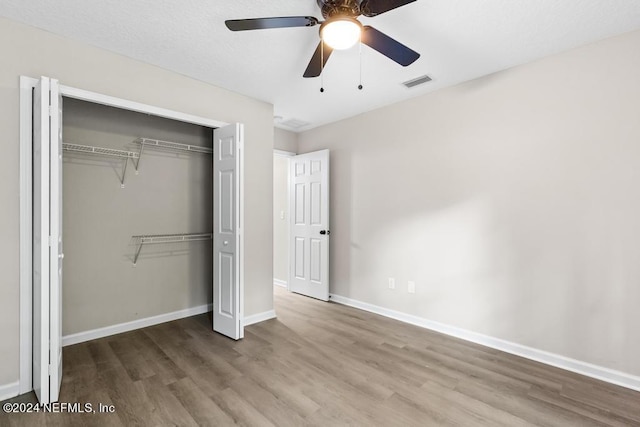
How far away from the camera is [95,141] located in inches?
126

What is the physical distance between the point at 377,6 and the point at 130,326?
372 centimetres

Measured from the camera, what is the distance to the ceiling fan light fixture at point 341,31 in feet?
5.59

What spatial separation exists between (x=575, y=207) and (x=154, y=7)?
138 inches

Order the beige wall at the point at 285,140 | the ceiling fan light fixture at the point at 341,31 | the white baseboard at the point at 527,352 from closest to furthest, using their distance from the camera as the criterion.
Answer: the ceiling fan light fixture at the point at 341,31
the white baseboard at the point at 527,352
the beige wall at the point at 285,140

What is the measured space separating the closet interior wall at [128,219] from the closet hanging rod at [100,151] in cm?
6

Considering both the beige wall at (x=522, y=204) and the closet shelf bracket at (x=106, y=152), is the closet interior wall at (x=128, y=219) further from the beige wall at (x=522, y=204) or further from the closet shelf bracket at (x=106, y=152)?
the beige wall at (x=522, y=204)

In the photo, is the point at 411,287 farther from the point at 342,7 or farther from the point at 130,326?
the point at 130,326

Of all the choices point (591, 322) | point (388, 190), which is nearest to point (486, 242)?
point (591, 322)

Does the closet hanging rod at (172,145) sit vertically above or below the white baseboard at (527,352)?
above

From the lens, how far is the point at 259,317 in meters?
3.72

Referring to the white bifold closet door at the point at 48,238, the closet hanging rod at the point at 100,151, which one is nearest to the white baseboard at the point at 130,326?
the white bifold closet door at the point at 48,238

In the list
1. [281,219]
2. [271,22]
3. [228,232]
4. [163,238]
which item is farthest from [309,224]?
[271,22]

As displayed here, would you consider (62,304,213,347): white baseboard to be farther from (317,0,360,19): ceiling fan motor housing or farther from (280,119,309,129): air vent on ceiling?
(317,0,360,19): ceiling fan motor housing

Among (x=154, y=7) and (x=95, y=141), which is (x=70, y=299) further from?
(x=154, y=7)
